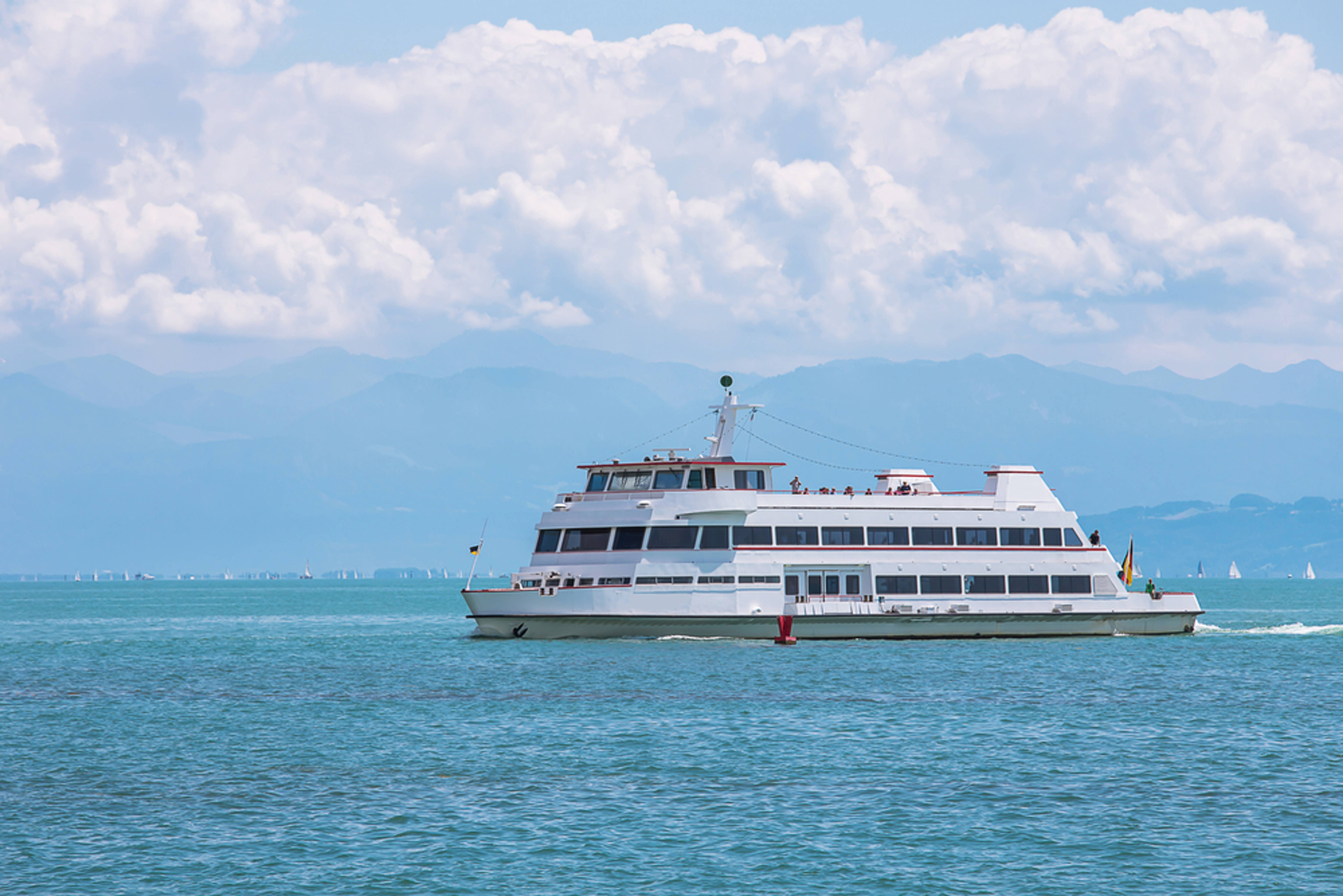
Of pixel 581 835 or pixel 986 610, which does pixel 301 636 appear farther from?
pixel 581 835

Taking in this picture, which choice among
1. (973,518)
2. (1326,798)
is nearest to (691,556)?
(973,518)

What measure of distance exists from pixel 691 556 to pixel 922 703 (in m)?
15.5

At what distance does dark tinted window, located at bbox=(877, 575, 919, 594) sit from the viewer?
56.8m

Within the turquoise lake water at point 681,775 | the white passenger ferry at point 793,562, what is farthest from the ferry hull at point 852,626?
the turquoise lake water at point 681,775

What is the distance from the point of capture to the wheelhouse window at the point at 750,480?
55.7m

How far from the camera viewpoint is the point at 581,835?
24.5 m

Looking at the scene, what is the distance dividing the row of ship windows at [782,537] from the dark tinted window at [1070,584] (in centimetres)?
122

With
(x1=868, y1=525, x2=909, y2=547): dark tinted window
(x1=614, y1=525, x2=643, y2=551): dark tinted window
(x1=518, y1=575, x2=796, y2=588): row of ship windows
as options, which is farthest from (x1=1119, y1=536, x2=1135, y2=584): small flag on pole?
(x1=614, y1=525, x2=643, y2=551): dark tinted window

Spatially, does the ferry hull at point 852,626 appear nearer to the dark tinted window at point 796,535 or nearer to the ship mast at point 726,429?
the dark tinted window at point 796,535

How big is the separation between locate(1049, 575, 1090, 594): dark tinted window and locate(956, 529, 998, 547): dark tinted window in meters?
2.99

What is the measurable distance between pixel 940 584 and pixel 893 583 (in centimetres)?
197

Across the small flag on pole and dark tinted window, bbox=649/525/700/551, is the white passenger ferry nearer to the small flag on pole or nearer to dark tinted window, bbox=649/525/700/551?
dark tinted window, bbox=649/525/700/551

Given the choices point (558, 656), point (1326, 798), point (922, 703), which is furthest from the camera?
point (558, 656)

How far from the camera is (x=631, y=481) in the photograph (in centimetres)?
5634
